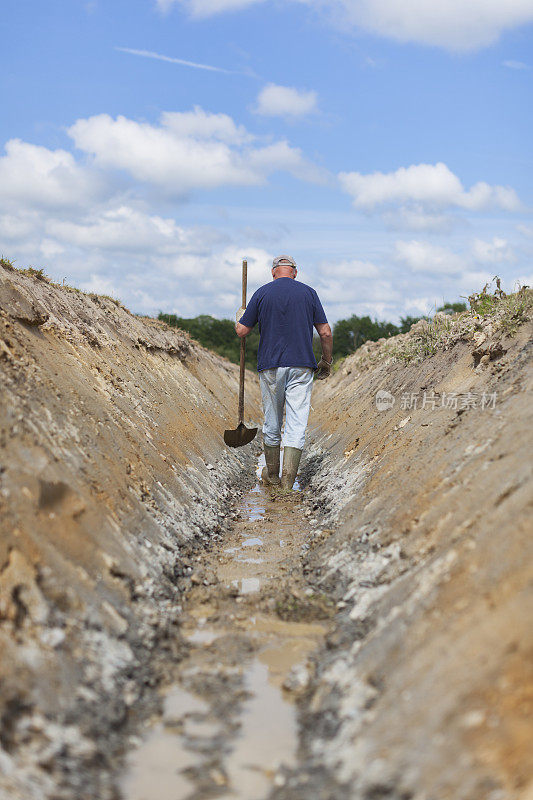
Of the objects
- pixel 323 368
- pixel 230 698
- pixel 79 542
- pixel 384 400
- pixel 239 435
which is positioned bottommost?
pixel 230 698

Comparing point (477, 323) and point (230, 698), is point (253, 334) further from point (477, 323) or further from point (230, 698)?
point (230, 698)

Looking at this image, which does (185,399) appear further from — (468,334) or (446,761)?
(446,761)

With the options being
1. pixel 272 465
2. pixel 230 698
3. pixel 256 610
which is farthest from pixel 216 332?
pixel 230 698

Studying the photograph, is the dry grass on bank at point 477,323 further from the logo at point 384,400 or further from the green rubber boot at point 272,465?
the green rubber boot at point 272,465

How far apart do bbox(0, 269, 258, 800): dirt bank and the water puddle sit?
0.49 feet

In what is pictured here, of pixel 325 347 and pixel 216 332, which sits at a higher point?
pixel 216 332

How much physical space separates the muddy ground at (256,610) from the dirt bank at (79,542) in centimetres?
1

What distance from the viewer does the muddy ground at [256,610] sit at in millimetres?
2436

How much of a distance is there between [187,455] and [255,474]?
2.95 m

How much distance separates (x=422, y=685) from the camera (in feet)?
8.57

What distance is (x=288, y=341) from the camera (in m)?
8.27

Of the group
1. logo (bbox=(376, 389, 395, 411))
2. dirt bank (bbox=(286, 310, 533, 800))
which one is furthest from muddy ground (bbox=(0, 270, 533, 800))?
logo (bbox=(376, 389, 395, 411))

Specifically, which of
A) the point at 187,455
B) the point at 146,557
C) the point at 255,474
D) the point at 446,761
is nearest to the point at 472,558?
the point at 446,761

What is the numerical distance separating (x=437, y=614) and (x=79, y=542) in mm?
2067
